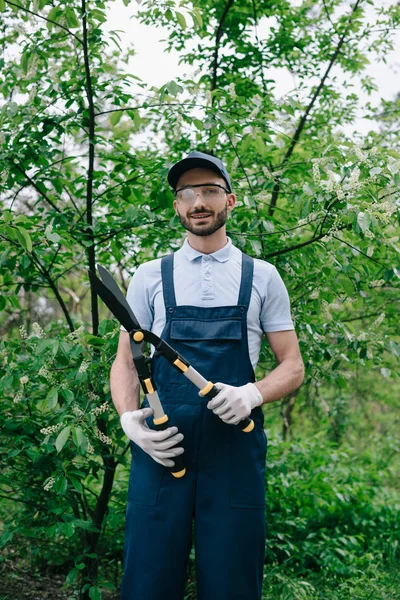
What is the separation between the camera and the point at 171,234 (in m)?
3.07

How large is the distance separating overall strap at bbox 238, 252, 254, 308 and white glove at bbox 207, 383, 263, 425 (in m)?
0.30

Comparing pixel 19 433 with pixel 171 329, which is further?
pixel 19 433

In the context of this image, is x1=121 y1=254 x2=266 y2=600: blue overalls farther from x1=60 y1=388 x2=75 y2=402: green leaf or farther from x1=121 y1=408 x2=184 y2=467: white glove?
x1=60 y1=388 x2=75 y2=402: green leaf

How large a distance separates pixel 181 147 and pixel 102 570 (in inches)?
92.3

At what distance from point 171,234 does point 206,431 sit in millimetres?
1365

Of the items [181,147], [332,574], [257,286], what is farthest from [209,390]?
[332,574]

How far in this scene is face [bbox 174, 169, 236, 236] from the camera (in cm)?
209

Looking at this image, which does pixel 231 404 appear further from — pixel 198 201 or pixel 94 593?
pixel 94 593

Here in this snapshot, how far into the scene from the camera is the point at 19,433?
267 centimetres

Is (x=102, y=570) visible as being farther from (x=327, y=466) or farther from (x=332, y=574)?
(x=327, y=466)

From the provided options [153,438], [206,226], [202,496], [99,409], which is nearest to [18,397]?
[99,409]

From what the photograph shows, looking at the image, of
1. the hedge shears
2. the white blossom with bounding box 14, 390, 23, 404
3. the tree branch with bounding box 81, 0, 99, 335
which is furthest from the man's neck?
the white blossom with bounding box 14, 390, 23, 404

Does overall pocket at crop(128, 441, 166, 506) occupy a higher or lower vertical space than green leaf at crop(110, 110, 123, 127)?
lower

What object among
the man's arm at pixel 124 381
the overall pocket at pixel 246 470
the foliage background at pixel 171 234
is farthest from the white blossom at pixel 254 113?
A: the overall pocket at pixel 246 470
